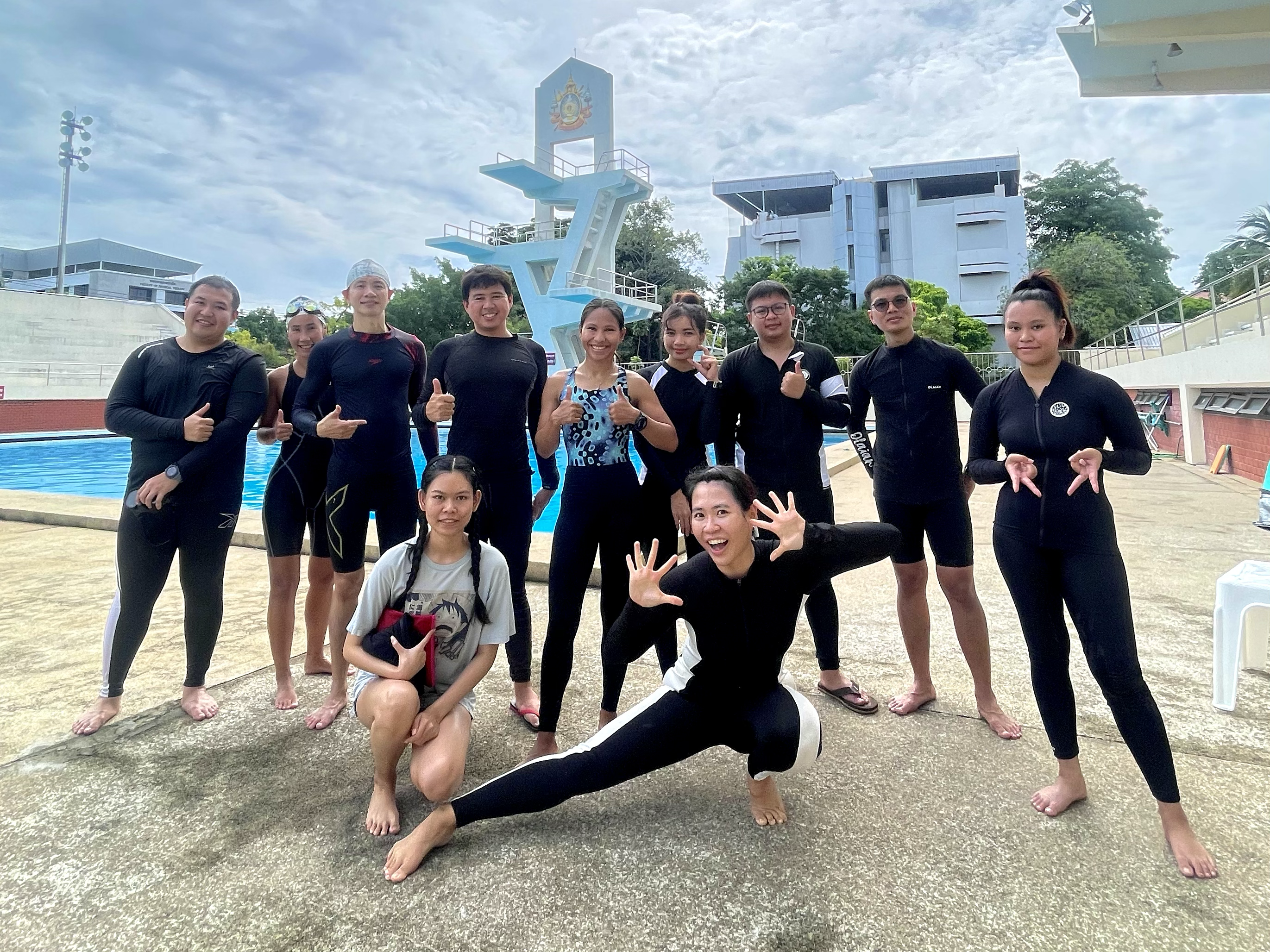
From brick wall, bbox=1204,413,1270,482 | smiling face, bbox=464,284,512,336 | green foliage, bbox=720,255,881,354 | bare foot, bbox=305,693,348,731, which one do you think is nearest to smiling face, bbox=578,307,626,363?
smiling face, bbox=464,284,512,336

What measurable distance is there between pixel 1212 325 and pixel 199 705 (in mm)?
15446

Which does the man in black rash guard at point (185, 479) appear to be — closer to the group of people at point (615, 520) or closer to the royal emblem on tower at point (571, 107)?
the group of people at point (615, 520)

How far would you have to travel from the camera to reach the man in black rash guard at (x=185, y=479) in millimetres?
2828

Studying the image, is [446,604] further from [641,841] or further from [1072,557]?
[1072,557]

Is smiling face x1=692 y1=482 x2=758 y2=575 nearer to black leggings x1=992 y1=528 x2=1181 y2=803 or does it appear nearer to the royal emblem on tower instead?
black leggings x1=992 y1=528 x2=1181 y2=803

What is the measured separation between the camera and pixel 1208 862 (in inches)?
71.9

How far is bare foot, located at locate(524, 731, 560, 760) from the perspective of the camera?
254 cm

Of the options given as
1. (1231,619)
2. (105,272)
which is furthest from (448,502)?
(105,272)

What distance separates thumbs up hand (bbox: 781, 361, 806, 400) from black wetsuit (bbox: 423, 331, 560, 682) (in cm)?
108

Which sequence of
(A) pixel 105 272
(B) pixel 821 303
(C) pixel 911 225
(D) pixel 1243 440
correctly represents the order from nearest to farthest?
(D) pixel 1243 440 → (B) pixel 821 303 → (C) pixel 911 225 → (A) pixel 105 272

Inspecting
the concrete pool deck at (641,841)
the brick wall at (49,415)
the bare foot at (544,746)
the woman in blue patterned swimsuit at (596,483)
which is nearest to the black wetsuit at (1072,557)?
the concrete pool deck at (641,841)

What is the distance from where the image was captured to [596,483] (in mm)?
2701

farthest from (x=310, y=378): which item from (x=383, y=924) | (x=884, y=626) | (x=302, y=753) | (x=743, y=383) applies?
(x=884, y=626)

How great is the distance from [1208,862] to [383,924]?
2.25m
